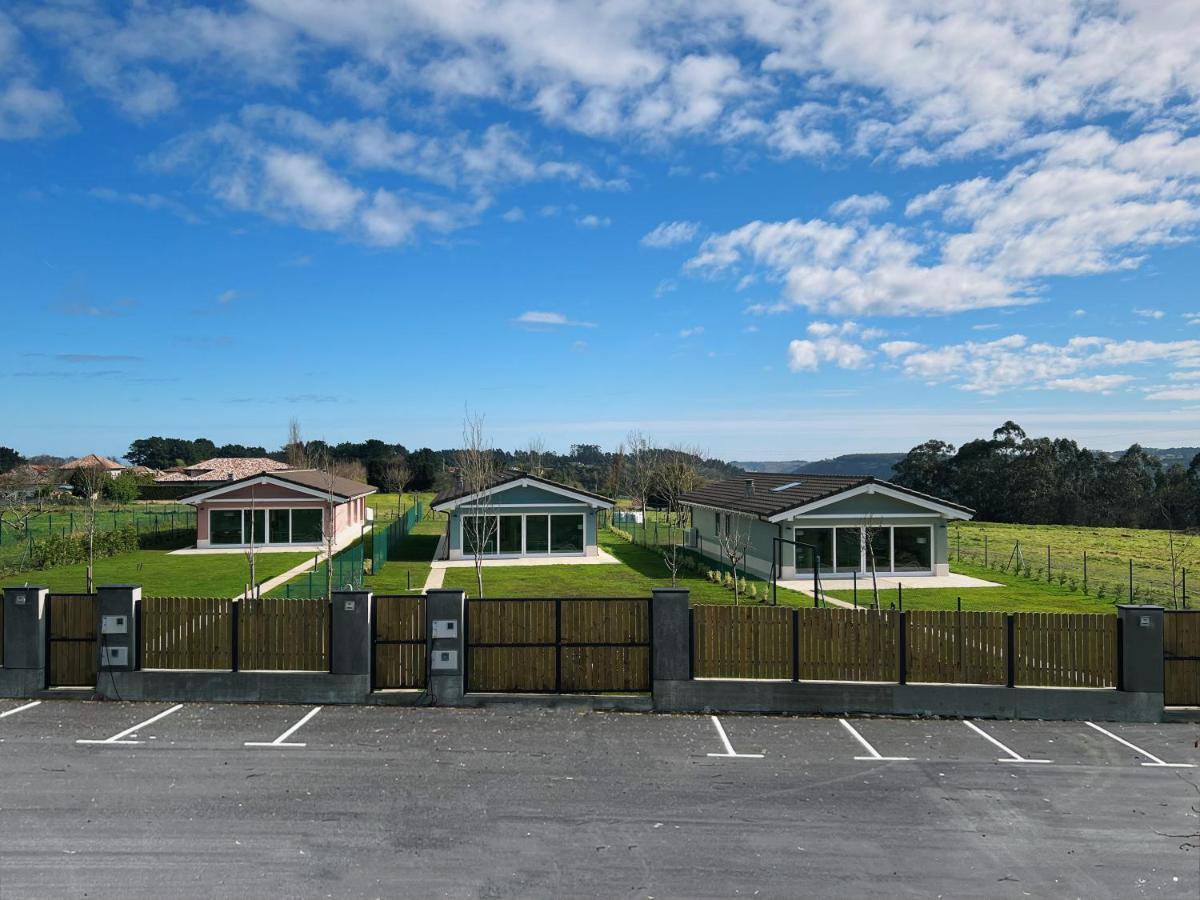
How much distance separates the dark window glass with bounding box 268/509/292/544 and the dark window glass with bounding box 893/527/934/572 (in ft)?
81.5

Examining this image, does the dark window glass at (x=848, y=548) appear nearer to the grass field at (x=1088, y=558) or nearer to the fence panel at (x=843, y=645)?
the grass field at (x=1088, y=558)

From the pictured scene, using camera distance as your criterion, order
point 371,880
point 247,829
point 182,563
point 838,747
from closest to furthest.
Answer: point 371,880
point 247,829
point 838,747
point 182,563

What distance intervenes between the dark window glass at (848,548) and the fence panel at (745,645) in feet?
53.6

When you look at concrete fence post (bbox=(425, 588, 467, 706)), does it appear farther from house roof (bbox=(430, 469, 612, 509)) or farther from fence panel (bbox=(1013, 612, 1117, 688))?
house roof (bbox=(430, 469, 612, 509))

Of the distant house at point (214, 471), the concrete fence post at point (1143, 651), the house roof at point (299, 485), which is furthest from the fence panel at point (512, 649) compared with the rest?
the distant house at point (214, 471)

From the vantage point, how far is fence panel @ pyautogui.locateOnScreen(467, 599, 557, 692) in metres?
12.6

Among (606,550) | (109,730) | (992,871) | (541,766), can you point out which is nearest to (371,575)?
(606,550)

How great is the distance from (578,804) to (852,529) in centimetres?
2115

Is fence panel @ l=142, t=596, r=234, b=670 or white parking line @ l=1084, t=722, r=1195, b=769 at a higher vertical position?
fence panel @ l=142, t=596, r=234, b=670

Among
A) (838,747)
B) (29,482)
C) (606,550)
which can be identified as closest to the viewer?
(838,747)

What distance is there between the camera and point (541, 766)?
9.93 metres

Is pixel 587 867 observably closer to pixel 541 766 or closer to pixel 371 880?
pixel 371 880

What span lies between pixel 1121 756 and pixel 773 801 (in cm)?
501

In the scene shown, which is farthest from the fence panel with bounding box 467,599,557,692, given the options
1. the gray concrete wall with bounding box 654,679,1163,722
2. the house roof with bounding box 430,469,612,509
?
the house roof with bounding box 430,469,612,509
